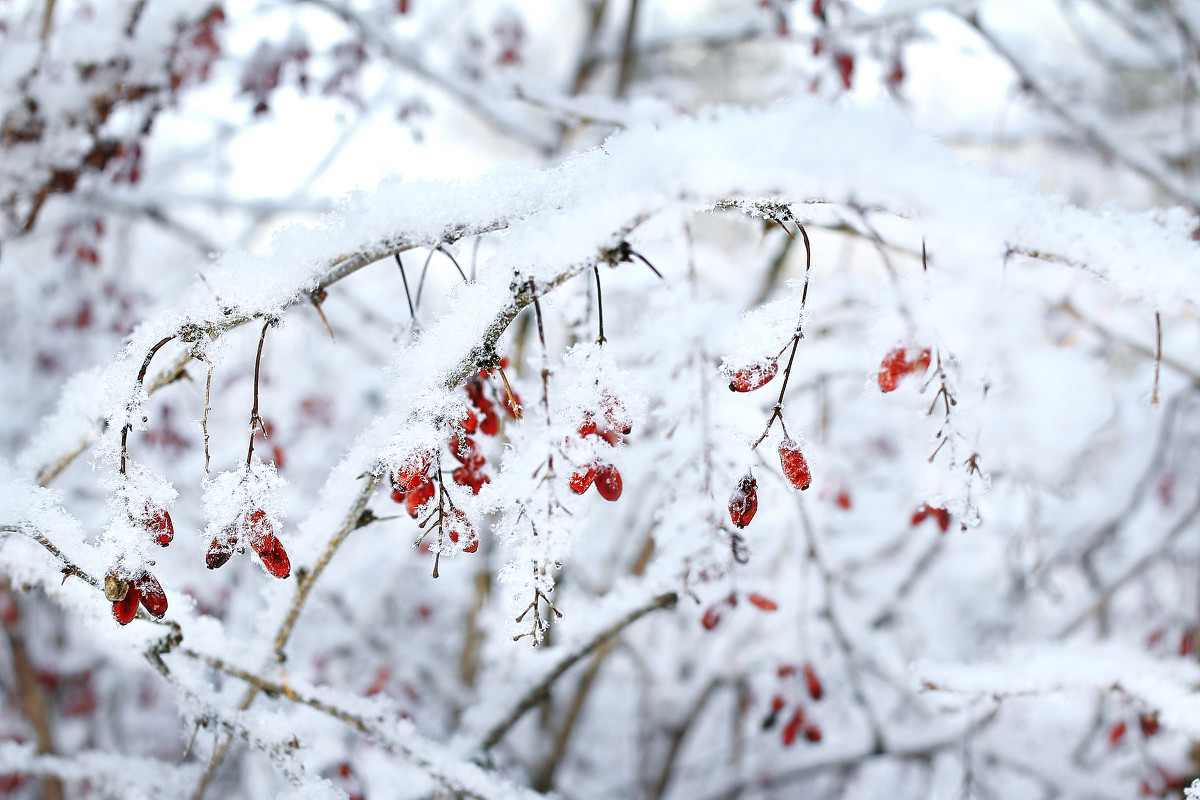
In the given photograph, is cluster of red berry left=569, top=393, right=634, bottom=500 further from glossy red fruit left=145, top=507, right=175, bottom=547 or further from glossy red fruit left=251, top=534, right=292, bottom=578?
glossy red fruit left=145, top=507, right=175, bottom=547

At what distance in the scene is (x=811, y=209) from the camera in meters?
0.93

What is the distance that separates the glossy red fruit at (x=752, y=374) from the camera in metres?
0.79

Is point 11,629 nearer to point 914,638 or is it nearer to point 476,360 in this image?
point 476,360

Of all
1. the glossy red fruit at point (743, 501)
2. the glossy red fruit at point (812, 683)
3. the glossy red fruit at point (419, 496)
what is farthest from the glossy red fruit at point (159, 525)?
the glossy red fruit at point (812, 683)

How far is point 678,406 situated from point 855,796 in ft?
12.8

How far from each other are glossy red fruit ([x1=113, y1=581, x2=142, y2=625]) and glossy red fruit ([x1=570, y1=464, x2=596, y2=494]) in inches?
20.7

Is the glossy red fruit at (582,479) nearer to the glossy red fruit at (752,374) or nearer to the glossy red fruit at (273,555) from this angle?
the glossy red fruit at (752,374)

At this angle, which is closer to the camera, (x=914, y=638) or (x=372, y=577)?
(x=914, y=638)

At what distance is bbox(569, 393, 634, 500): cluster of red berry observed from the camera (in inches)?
31.0

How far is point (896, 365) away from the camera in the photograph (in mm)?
793

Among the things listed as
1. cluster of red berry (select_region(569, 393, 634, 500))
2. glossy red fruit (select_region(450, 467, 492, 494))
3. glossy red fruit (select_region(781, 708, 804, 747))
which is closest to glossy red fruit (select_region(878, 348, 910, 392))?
cluster of red berry (select_region(569, 393, 634, 500))

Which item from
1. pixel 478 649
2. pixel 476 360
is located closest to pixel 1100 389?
pixel 478 649

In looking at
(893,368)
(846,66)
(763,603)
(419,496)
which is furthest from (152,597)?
(846,66)

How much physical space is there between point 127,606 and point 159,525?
0.10m
